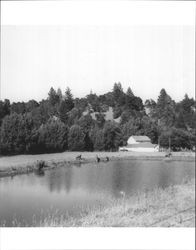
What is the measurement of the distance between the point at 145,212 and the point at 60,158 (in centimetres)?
212

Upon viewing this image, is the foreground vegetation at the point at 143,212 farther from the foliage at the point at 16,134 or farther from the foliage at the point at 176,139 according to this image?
the foliage at the point at 16,134

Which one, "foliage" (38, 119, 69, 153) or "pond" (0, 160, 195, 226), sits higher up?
"foliage" (38, 119, 69, 153)

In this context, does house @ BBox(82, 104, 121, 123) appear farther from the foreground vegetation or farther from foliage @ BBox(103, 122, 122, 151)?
the foreground vegetation

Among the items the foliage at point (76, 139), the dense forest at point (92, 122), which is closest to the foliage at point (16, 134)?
the dense forest at point (92, 122)

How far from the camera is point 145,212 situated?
23.7 ft

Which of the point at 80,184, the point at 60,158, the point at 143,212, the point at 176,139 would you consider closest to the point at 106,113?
the point at 60,158

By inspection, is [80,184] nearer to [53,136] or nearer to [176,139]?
[53,136]

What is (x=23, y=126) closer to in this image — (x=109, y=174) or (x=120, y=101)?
(x=120, y=101)

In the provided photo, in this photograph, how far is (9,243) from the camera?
592 centimetres

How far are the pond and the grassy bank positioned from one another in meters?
0.21

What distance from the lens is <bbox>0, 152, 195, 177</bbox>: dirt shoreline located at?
7445 mm

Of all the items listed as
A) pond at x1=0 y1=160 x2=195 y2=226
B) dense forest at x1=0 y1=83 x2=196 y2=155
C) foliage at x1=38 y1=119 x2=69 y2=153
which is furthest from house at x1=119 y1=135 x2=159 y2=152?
foliage at x1=38 y1=119 x2=69 y2=153

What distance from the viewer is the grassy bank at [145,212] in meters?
6.72

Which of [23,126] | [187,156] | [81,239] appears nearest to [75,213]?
[81,239]
